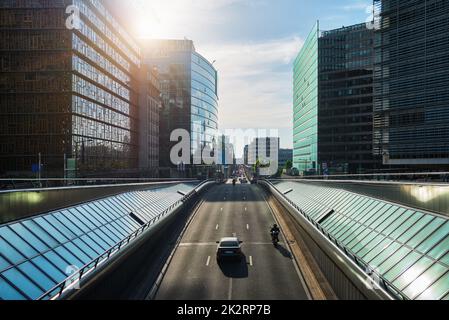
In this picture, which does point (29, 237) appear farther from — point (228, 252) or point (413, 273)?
point (413, 273)

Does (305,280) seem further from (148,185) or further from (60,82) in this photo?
(60,82)

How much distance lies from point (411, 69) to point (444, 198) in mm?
65375

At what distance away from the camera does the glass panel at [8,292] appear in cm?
1003

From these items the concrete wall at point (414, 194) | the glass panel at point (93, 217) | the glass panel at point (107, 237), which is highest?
the concrete wall at point (414, 194)

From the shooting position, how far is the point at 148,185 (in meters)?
42.8

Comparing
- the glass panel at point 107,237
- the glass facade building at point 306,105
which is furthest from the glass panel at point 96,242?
the glass facade building at point 306,105

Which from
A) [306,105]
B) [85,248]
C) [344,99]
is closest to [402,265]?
[85,248]

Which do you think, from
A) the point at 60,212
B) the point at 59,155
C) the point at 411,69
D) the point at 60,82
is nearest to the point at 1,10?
the point at 60,82

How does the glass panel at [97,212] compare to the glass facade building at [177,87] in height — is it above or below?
below

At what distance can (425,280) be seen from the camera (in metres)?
11.1

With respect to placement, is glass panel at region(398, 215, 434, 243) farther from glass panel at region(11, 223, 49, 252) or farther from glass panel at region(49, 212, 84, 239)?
glass panel at region(49, 212, 84, 239)

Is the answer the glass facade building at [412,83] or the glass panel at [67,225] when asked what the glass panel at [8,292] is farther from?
the glass facade building at [412,83]

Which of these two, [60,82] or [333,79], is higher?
[333,79]
